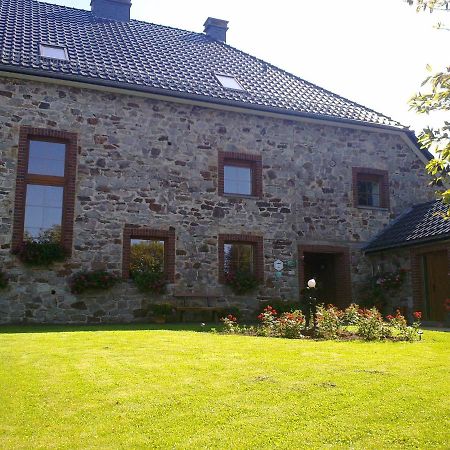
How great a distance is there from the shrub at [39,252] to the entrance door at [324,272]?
7477mm

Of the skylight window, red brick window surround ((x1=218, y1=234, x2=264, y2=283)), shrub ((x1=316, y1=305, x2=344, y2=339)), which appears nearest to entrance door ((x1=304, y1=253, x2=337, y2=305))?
red brick window surround ((x1=218, y1=234, x2=264, y2=283))

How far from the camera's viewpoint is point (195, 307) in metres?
13.2

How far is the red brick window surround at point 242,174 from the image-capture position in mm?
14688

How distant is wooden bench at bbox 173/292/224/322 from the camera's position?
43.1 feet

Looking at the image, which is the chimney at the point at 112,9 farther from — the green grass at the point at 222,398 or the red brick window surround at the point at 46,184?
the green grass at the point at 222,398

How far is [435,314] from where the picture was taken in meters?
13.9

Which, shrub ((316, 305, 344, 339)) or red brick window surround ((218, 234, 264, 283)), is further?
red brick window surround ((218, 234, 264, 283))

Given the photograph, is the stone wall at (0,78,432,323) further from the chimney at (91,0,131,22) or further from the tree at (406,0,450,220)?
the tree at (406,0,450,220)

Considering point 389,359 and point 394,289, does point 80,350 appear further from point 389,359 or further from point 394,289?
point 394,289

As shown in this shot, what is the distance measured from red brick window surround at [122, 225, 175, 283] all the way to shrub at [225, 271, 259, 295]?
1.53m

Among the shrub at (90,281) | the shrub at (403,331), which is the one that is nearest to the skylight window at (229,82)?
the shrub at (90,281)

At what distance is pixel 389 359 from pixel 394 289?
906 centimetres

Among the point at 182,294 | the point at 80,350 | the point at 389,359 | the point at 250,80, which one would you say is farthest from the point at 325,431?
the point at 250,80

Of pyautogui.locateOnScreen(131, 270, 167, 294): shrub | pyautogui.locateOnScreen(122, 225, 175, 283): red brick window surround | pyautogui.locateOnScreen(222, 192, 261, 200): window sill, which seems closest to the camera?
pyautogui.locateOnScreen(131, 270, 167, 294): shrub
